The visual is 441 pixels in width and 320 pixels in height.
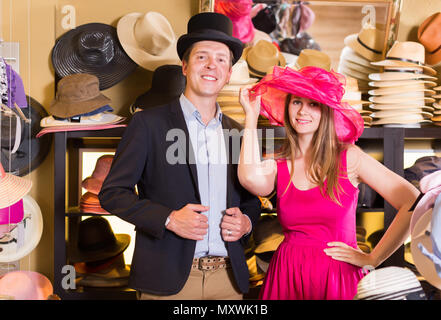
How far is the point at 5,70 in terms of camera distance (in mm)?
2066

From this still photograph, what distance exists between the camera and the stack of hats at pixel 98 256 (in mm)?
2912

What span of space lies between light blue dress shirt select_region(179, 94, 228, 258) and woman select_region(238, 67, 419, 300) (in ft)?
0.38

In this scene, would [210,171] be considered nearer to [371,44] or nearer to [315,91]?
[315,91]

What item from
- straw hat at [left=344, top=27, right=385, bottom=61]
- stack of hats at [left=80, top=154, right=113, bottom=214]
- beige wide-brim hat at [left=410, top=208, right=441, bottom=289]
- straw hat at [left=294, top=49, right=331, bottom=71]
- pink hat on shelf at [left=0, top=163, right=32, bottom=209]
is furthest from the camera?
straw hat at [left=344, top=27, right=385, bottom=61]

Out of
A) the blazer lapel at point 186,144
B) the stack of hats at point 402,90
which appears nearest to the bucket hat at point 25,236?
the blazer lapel at point 186,144

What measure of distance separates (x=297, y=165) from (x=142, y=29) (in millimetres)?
1450

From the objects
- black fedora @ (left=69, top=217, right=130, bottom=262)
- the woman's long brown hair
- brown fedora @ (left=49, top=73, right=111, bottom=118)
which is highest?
brown fedora @ (left=49, top=73, right=111, bottom=118)

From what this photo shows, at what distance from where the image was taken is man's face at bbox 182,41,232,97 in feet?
6.41

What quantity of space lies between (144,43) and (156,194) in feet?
4.48

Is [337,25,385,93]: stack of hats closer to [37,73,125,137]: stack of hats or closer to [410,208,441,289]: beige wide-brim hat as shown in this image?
[37,73,125,137]: stack of hats

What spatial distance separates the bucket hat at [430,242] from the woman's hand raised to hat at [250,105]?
72 cm

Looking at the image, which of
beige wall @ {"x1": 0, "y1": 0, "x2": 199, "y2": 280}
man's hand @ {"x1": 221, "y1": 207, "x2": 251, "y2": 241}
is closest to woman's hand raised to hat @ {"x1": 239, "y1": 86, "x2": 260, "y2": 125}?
man's hand @ {"x1": 221, "y1": 207, "x2": 251, "y2": 241}

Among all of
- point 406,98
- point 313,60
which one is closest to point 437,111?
point 406,98

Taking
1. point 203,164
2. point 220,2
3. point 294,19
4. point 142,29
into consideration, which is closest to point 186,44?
point 203,164
